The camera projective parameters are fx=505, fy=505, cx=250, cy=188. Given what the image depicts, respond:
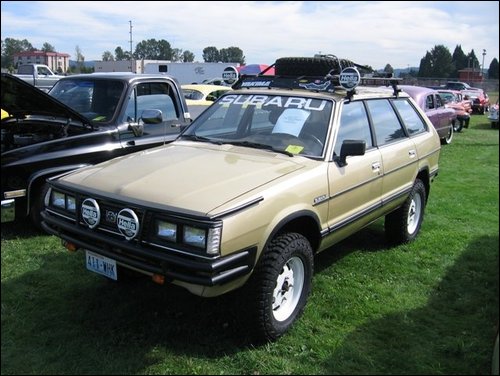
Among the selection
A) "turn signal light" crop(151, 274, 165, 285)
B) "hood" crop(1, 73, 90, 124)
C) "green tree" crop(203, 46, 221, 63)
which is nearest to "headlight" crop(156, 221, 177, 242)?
"turn signal light" crop(151, 274, 165, 285)

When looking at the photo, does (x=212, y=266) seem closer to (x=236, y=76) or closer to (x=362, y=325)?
(x=362, y=325)

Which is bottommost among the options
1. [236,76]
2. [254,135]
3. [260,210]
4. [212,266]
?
[212,266]

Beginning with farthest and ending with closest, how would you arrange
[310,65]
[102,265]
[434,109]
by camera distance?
[434,109] → [310,65] → [102,265]

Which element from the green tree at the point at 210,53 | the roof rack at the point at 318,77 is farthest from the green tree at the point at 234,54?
the roof rack at the point at 318,77

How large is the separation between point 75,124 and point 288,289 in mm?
3468

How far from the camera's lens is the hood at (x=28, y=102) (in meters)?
4.60

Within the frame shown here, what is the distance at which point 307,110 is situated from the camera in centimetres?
436

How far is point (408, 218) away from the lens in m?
5.57

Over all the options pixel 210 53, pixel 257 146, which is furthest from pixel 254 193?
pixel 210 53

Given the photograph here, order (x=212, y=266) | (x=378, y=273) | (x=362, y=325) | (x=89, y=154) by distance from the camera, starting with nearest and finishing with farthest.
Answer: (x=212, y=266) → (x=362, y=325) → (x=378, y=273) → (x=89, y=154)

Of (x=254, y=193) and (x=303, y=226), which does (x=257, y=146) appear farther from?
(x=254, y=193)

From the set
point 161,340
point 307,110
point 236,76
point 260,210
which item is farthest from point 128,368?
point 236,76

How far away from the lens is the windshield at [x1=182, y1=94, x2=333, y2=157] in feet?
13.7

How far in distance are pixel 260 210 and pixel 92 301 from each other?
1.69 m
